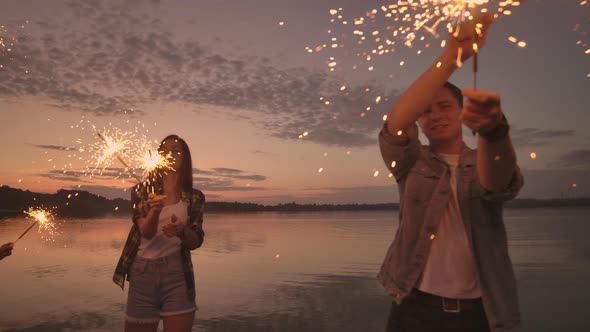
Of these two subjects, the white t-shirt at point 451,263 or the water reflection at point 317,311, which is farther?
the water reflection at point 317,311

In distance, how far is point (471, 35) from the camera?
7.49 feet

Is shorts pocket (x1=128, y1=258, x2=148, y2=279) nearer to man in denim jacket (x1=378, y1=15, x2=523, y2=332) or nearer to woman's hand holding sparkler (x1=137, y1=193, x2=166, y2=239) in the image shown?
woman's hand holding sparkler (x1=137, y1=193, x2=166, y2=239)

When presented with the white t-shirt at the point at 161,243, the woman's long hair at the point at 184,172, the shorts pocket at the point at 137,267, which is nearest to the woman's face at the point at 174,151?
the woman's long hair at the point at 184,172

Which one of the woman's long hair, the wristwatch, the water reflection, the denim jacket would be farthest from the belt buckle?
the water reflection

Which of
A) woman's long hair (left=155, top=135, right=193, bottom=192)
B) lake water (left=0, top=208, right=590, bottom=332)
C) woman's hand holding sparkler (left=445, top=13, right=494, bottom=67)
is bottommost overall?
lake water (left=0, top=208, right=590, bottom=332)

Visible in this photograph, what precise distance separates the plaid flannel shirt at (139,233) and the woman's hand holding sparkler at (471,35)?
307cm

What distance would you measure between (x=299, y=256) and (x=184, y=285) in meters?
13.8

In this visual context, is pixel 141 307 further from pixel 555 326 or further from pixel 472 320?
pixel 555 326

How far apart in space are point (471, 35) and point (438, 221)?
104 cm

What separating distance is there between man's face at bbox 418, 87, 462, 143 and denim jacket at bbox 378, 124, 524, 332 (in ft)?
0.39

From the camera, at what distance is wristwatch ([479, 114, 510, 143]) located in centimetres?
226

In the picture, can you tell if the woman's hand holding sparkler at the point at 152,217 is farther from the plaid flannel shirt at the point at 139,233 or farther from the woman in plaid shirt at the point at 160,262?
the plaid flannel shirt at the point at 139,233

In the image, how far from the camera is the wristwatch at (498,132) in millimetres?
2264

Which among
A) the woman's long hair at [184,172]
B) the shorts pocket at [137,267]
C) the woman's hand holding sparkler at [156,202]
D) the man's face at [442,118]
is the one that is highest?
the man's face at [442,118]
